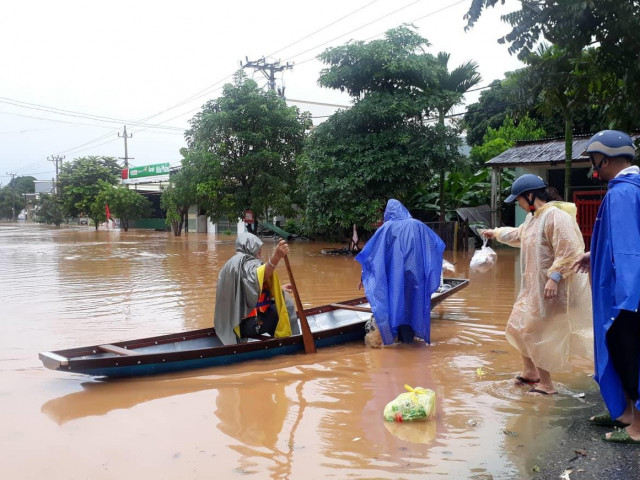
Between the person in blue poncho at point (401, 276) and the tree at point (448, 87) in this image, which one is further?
the tree at point (448, 87)

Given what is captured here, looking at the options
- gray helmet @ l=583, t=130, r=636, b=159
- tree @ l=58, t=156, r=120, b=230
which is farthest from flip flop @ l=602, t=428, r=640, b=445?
tree @ l=58, t=156, r=120, b=230

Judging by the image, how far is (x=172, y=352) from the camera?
18.9 ft

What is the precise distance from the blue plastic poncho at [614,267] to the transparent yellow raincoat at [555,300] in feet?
2.93

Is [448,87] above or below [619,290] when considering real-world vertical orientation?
above

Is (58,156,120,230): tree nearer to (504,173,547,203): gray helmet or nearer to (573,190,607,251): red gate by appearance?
(573,190,607,251): red gate

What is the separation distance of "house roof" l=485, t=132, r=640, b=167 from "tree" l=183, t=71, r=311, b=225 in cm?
911

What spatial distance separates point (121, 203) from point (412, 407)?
43694 millimetres

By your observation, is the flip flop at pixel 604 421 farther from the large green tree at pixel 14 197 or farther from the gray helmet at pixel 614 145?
the large green tree at pixel 14 197

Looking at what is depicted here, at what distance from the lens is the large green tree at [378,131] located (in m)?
18.1

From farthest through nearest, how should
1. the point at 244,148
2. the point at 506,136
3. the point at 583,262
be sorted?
the point at 244,148 < the point at 506,136 < the point at 583,262

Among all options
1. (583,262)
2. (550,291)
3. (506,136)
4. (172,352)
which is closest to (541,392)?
(550,291)

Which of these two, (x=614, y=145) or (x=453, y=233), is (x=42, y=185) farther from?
(x=614, y=145)

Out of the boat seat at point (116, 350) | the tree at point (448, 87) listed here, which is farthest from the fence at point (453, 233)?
the boat seat at point (116, 350)

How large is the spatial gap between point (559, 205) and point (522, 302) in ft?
2.80
